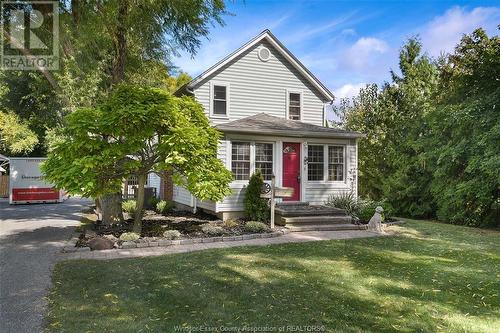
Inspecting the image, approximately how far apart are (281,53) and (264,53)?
74cm

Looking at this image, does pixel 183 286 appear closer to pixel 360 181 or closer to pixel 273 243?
pixel 273 243

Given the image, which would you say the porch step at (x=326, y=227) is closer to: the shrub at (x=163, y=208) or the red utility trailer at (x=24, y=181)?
the shrub at (x=163, y=208)

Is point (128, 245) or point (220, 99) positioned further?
point (220, 99)

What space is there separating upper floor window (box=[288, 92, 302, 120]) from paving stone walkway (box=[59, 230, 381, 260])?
19.3 ft

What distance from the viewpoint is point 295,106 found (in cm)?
1435

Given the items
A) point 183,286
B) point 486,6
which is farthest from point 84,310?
point 486,6

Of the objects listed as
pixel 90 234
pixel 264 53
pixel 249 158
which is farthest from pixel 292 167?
pixel 90 234

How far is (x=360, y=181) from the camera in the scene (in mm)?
19219

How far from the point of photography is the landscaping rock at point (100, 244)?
7535 mm

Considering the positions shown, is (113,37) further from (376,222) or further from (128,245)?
(376,222)

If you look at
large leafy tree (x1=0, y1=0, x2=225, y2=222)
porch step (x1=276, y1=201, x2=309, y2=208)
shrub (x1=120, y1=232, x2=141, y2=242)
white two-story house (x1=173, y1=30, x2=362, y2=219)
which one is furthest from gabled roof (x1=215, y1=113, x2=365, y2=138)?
shrub (x1=120, y1=232, x2=141, y2=242)

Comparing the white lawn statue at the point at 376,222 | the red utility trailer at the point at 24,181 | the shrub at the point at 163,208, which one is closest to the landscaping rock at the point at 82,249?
the shrub at the point at 163,208

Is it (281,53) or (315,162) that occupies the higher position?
(281,53)

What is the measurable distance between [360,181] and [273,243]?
12314 mm
